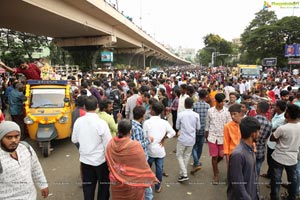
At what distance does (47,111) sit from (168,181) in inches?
159

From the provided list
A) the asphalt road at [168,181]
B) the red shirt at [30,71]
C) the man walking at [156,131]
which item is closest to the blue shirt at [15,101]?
the red shirt at [30,71]

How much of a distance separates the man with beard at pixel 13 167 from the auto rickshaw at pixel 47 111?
3.87 metres

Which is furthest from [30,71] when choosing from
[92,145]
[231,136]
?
[231,136]

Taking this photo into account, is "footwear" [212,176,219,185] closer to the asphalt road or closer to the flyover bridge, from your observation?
the asphalt road

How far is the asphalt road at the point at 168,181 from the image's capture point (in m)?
4.51

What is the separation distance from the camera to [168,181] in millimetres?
5039

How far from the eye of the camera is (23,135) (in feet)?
25.6

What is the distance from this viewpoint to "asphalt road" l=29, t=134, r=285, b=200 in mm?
4508

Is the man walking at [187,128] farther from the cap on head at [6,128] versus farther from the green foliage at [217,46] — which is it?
the green foliage at [217,46]

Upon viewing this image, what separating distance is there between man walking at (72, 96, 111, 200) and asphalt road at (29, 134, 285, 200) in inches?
39.1

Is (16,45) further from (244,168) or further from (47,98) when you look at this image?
(244,168)

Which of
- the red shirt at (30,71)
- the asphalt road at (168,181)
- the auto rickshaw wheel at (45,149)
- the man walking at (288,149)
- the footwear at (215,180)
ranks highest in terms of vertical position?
the red shirt at (30,71)

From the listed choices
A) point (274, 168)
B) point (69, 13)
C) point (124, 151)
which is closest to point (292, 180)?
point (274, 168)

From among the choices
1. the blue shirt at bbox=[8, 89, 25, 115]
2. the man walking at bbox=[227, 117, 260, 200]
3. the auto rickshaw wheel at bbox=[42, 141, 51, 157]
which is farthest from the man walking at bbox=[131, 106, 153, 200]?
the blue shirt at bbox=[8, 89, 25, 115]
